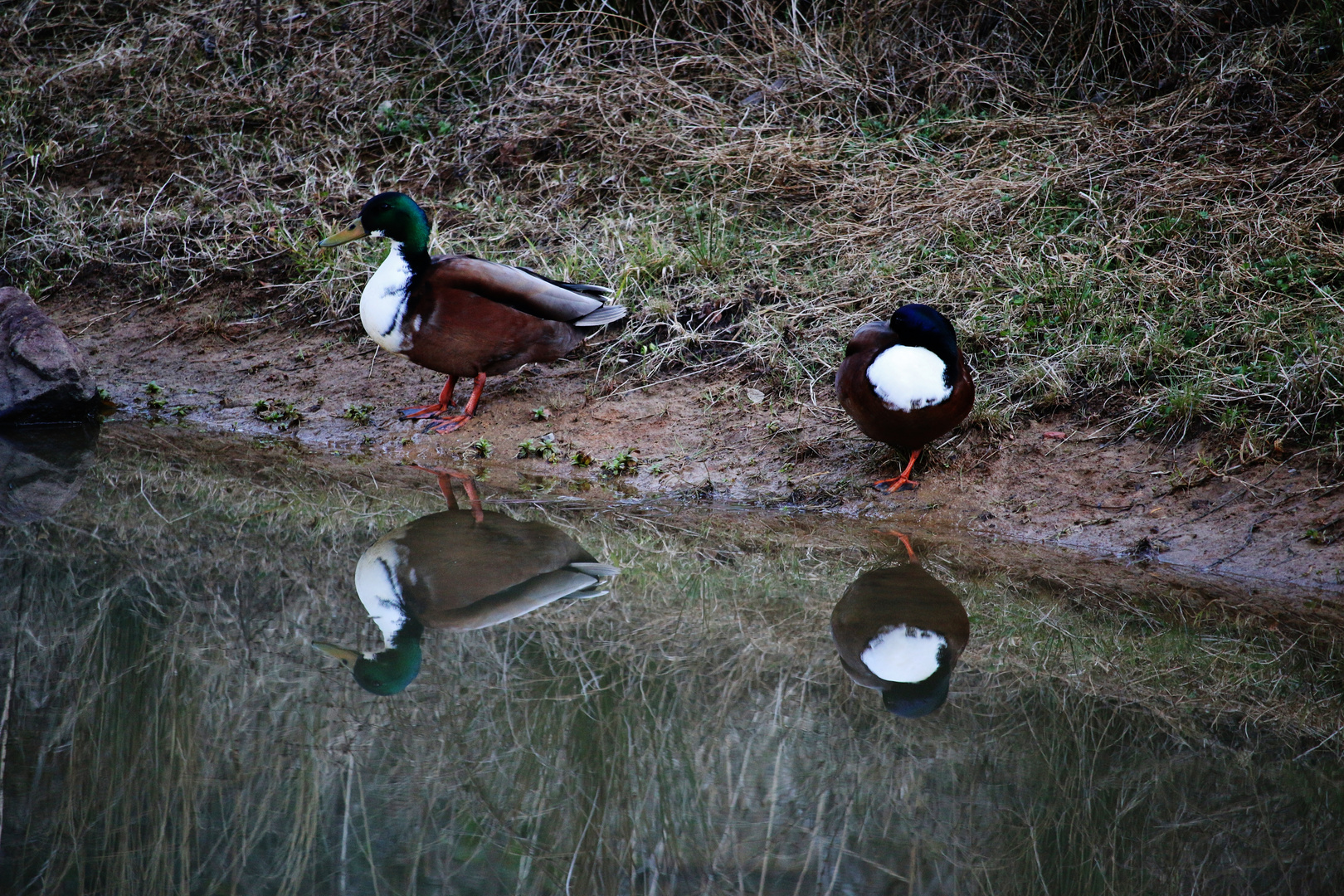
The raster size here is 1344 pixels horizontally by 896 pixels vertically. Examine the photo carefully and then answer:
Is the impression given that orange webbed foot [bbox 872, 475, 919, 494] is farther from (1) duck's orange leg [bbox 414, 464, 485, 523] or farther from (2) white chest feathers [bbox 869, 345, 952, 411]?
(1) duck's orange leg [bbox 414, 464, 485, 523]

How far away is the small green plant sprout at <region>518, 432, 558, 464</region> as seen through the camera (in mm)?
4688

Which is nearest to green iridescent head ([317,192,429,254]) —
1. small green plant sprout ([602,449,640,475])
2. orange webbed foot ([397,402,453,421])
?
orange webbed foot ([397,402,453,421])

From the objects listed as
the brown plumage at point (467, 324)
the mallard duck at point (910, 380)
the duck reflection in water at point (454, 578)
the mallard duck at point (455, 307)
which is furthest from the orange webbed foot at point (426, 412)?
the mallard duck at point (910, 380)

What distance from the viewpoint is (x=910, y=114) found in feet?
21.3

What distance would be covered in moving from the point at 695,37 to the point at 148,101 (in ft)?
12.3

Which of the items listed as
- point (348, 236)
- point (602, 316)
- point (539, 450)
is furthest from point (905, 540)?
point (348, 236)

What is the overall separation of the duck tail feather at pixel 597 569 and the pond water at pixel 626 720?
0.05ft

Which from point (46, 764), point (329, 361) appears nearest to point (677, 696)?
point (46, 764)

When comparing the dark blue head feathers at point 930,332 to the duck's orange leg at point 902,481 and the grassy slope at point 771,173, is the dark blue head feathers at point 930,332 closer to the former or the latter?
the duck's orange leg at point 902,481

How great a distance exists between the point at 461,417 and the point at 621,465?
86 cm

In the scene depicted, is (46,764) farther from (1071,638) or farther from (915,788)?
(1071,638)

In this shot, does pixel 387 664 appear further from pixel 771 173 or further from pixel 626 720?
pixel 771 173

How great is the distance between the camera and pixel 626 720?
8.34 feet

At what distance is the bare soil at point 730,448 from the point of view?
146 inches
